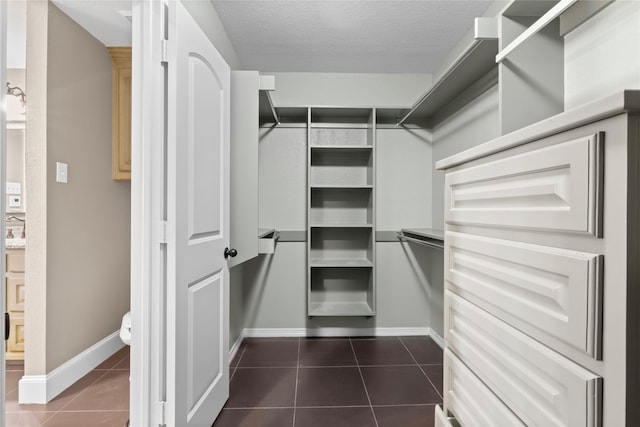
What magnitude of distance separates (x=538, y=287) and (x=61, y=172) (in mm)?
2582

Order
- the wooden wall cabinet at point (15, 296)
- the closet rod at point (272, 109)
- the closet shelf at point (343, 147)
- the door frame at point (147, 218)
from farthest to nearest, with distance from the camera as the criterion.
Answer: the closet shelf at point (343, 147) → the closet rod at point (272, 109) → the wooden wall cabinet at point (15, 296) → the door frame at point (147, 218)

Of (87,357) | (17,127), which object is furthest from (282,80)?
(87,357)

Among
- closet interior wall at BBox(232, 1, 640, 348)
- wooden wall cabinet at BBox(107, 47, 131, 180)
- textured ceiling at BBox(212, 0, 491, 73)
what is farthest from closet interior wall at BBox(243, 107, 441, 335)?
wooden wall cabinet at BBox(107, 47, 131, 180)

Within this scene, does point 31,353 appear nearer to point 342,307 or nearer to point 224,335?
point 224,335

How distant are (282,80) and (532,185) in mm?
2708

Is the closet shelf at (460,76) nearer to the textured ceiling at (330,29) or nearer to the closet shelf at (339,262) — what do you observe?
the textured ceiling at (330,29)

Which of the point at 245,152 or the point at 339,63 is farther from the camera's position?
the point at 339,63

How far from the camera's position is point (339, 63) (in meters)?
2.90

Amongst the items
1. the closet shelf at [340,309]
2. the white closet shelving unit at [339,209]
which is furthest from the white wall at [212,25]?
the closet shelf at [340,309]

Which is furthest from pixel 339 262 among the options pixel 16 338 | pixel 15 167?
pixel 15 167

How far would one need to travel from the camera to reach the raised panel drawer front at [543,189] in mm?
628

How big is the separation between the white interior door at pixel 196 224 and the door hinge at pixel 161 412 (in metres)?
0.03

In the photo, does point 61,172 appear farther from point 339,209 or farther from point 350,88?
point 350,88

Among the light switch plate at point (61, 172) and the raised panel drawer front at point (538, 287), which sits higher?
the light switch plate at point (61, 172)
